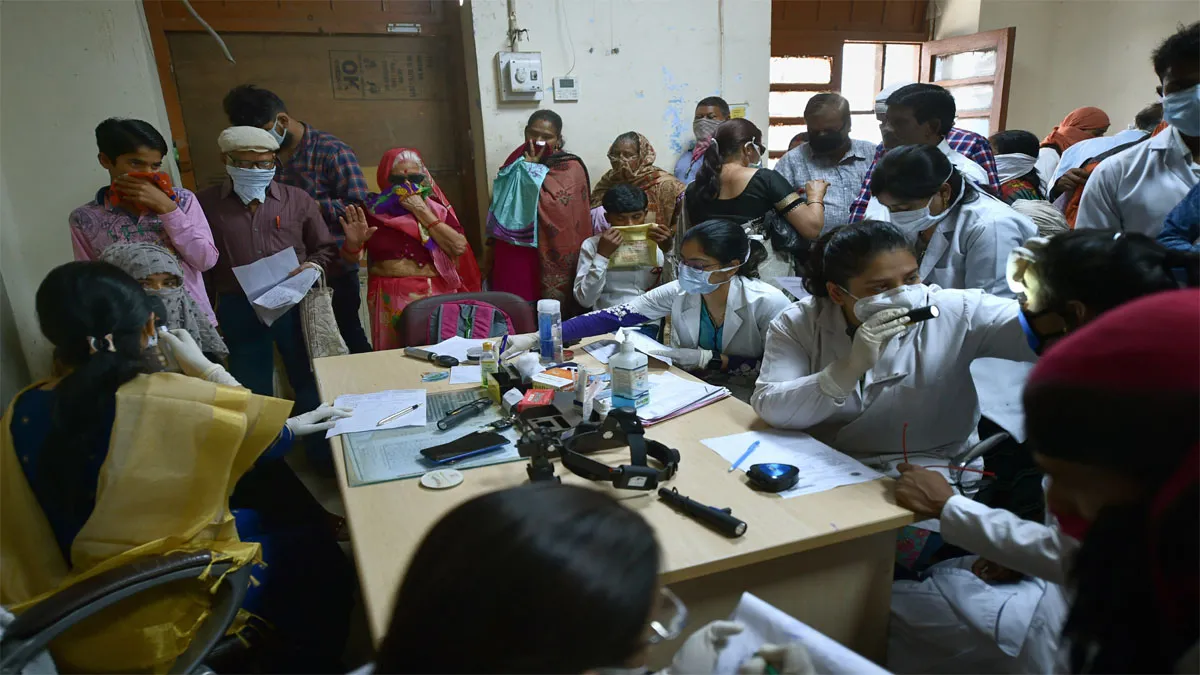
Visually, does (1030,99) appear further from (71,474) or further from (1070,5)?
(71,474)

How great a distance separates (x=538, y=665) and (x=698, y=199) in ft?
7.87

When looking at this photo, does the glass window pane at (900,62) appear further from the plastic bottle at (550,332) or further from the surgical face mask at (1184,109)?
the plastic bottle at (550,332)

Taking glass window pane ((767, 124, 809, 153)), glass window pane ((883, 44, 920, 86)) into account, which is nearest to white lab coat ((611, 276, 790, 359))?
glass window pane ((767, 124, 809, 153))

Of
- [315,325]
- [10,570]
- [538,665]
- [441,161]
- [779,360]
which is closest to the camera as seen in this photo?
[538,665]

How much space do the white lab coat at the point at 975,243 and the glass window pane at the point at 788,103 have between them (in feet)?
11.3

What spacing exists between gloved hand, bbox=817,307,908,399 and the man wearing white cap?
2.13 meters

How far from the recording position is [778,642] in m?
0.97

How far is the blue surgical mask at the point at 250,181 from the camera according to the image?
262cm

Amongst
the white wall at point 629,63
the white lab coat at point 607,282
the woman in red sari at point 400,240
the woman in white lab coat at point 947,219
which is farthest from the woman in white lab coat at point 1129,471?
the white wall at point 629,63

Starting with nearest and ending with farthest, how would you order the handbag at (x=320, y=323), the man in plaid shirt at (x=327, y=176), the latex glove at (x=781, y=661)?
the latex glove at (x=781, y=661), the handbag at (x=320, y=323), the man in plaid shirt at (x=327, y=176)

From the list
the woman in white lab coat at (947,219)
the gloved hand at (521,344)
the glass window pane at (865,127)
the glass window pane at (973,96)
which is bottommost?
the gloved hand at (521,344)

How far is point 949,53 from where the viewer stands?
5141 millimetres

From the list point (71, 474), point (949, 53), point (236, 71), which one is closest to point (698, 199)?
point (71, 474)

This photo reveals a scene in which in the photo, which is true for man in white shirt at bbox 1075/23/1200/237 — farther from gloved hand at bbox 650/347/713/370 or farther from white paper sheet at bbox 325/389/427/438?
white paper sheet at bbox 325/389/427/438
